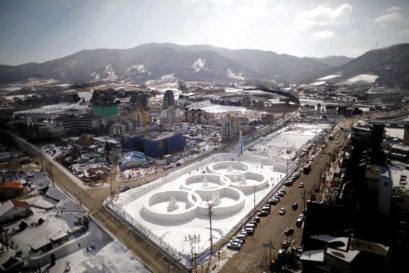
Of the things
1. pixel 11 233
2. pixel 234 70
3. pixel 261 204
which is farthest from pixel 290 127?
pixel 234 70

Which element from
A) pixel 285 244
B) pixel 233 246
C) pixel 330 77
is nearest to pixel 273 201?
pixel 285 244

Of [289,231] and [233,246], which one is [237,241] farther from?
[289,231]

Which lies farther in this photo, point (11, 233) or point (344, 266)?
point (11, 233)

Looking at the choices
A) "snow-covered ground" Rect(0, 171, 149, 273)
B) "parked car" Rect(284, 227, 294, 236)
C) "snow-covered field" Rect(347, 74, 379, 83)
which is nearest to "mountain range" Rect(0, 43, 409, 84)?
"snow-covered field" Rect(347, 74, 379, 83)

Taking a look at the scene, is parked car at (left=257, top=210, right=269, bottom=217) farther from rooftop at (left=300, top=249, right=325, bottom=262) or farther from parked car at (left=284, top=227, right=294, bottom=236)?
rooftop at (left=300, top=249, right=325, bottom=262)

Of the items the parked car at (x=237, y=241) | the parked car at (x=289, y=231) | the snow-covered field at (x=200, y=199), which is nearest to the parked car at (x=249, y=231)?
the snow-covered field at (x=200, y=199)

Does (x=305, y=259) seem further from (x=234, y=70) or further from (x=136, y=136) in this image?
(x=234, y=70)
